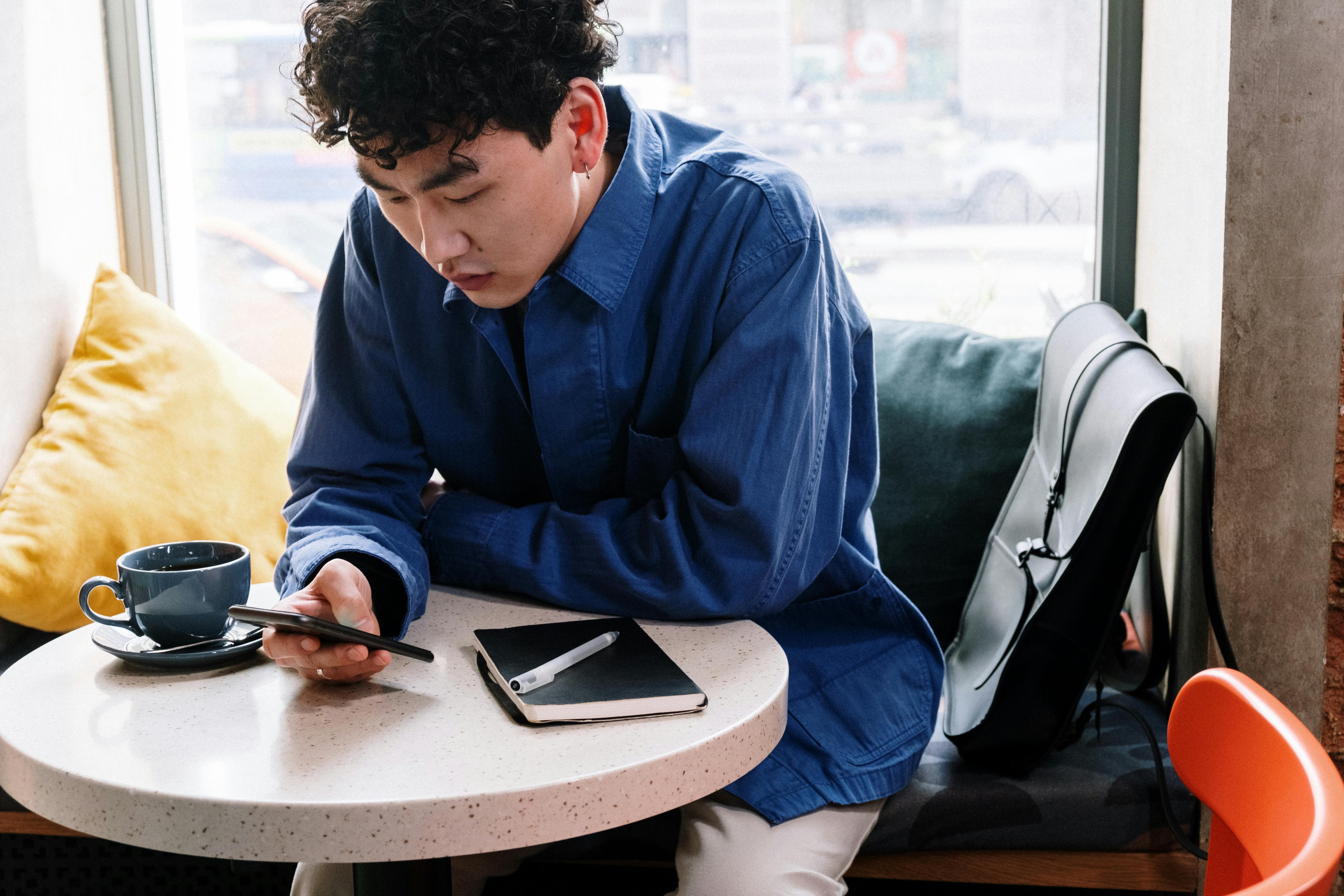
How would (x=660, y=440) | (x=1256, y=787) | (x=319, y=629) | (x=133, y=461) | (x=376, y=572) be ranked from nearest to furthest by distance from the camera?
(x=1256, y=787) < (x=319, y=629) < (x=376, y=572) < (x=660, y=440) < (x=133, y=461)

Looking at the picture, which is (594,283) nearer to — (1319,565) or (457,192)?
(457,192)

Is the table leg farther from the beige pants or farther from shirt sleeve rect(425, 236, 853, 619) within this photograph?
shirt sleeve rect(425, 236, 853, 619)

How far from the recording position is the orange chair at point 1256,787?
0.58 meters

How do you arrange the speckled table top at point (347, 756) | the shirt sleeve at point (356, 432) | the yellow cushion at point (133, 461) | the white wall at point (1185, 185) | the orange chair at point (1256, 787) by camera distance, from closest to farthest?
the orange chair at point (1256, 787) < the speckled table top at point (347, 756) < the shirt sleeve at point (356, 432) < the white wall at point (1185, 185) < the yellow cushion at point (133, 461)

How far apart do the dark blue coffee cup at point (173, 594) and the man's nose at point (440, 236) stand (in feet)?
1.04

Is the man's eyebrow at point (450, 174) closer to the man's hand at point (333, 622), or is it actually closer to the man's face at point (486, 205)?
the man's face at point (486, 205)

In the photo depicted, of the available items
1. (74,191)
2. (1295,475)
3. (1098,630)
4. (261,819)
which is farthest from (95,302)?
(1295,475)

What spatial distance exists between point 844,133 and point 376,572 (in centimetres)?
149

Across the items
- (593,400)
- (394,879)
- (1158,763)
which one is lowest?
(1158,763)

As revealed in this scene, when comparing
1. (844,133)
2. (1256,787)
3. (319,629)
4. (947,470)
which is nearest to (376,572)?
(319,629)

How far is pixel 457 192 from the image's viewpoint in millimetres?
982

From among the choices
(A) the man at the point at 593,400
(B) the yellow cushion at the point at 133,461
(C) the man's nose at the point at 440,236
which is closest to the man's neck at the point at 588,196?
(A) the man at the point at 593,400

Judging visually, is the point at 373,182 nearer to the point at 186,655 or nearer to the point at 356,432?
the point at 356,432

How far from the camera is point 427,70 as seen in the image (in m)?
0.92
